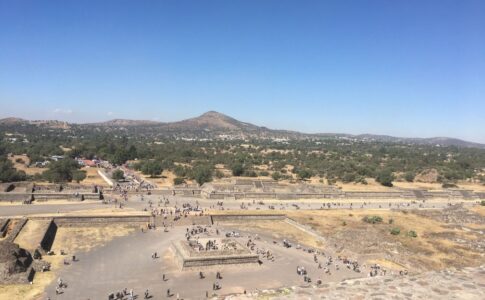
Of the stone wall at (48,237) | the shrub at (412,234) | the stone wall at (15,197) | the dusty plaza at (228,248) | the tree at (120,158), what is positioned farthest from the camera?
the tree at (120,158)

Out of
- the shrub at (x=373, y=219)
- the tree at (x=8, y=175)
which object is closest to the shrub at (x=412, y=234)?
the shrub at (x=373, y=219)

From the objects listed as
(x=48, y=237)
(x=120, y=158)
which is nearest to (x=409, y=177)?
(x=120, y=158)

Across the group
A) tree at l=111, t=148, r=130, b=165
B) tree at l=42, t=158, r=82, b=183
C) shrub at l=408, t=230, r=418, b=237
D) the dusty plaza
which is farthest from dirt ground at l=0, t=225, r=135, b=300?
tree at l=111, t=148, r=130, b=165

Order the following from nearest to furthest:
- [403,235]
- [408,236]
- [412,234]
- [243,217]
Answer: [408,236]
[412,234]
[403,235]
[243,217]

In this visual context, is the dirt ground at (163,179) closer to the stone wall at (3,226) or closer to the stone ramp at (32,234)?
the stone ramp at (32,234)

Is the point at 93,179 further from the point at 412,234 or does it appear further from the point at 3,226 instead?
the point at 412,234

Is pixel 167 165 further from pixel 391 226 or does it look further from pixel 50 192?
pixel 391 226

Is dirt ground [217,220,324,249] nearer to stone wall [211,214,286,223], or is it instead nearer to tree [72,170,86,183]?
stone wall [211,214,286,223]
